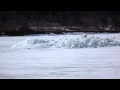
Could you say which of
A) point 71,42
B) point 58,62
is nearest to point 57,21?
point 71,42

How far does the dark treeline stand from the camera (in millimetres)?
5117

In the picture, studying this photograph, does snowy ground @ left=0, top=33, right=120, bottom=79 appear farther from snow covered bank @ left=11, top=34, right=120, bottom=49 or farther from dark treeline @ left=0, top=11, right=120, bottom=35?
dark treeline @ left=0, top=11, right=120, bottom=35

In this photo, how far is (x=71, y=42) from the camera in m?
5.19

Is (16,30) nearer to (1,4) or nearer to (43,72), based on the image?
(1,4)

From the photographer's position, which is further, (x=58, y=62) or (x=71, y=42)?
(x=71, y=42)

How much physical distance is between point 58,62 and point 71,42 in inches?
15.7

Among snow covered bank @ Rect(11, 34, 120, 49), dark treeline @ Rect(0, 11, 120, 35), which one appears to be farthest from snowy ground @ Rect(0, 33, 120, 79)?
dark treeline @ Rect(0, 11, 120, 35)

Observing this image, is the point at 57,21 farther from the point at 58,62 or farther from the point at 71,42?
the point at 58,62

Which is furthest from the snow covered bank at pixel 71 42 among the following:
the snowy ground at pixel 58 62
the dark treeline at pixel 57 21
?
the dark treeline at pixel 57 21

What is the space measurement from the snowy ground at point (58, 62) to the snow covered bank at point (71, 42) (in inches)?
2.0
